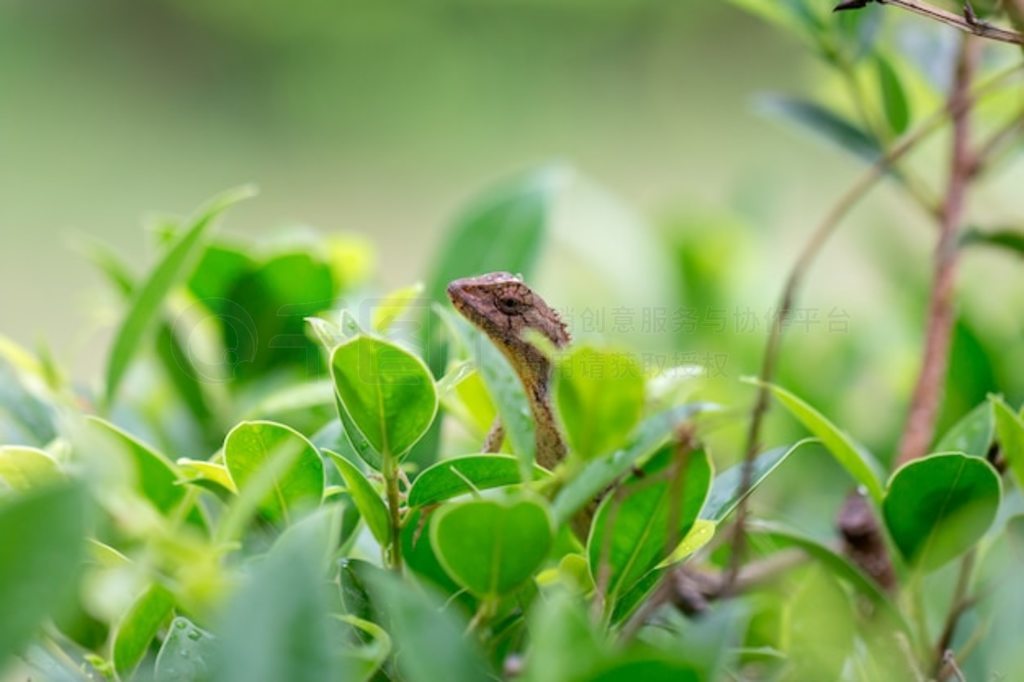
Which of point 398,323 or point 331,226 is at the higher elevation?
point 398,323

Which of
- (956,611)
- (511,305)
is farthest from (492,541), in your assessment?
(511,305)

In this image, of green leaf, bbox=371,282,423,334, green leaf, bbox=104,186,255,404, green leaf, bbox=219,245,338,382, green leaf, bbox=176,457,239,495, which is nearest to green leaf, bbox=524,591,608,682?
green leaf, bbox=176,457,239,495

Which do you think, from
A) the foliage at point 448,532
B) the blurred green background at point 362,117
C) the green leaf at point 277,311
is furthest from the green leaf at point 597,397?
the blurred green background at point 362,117

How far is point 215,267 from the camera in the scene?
1029 millimetres

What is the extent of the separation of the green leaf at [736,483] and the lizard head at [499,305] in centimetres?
33

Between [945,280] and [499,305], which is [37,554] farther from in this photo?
[945,280]

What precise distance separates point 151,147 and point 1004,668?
18.5ft

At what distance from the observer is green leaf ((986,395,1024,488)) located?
0.68 metres

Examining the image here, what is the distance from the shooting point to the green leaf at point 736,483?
24.6 inches

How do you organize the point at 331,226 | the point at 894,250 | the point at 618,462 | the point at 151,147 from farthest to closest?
1. the point at 151,147
2. the point at 331,226
3. the point at 894,250
4. the point at 618,462

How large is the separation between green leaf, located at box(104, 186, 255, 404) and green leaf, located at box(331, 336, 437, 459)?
0.93 feet

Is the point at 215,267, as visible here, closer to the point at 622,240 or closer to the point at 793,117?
the point at 793,117

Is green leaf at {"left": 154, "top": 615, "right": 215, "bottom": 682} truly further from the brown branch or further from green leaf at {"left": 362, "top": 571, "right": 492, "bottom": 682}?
the brown branch

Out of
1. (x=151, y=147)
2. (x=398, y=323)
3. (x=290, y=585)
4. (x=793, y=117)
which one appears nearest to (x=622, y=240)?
(x=793, y=117)
